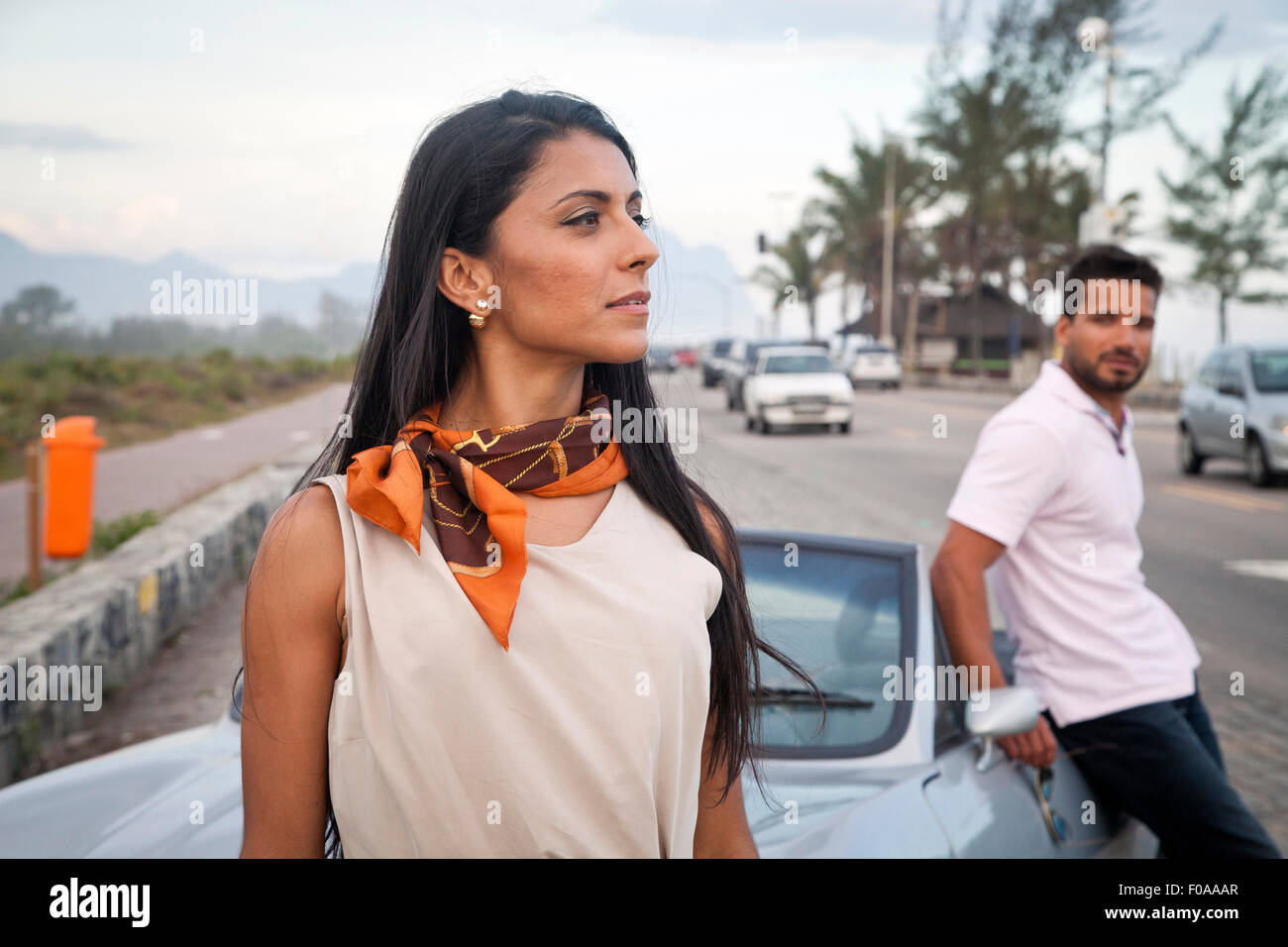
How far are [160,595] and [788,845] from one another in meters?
5.34

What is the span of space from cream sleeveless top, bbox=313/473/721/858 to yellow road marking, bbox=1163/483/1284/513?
12776 mm

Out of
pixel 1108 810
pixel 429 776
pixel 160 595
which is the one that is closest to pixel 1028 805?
pixel 1108 810

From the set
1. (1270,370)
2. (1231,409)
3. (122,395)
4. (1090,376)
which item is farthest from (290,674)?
(122,395)

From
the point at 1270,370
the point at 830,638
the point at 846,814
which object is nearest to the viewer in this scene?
the point at 846,814

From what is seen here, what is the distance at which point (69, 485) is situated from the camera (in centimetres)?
873

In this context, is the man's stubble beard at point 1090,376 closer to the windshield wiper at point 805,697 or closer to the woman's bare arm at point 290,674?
the windshield wiper at point 805,697

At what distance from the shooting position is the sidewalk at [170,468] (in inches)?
478

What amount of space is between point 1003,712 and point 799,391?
21041 millimetres

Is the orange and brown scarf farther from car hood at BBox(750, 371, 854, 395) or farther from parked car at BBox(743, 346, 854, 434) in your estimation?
car hood at BBox(750, 371, 854, 395)

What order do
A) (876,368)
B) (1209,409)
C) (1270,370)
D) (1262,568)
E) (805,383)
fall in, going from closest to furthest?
(1262,568) → (1270,370) → (1209,409) → (805,383) → (876,368)

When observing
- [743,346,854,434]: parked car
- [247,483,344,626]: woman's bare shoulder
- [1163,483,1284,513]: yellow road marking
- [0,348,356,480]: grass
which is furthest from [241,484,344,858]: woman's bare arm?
[743,346,854,434]: parked car

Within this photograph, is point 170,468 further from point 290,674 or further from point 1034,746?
point 290,674
